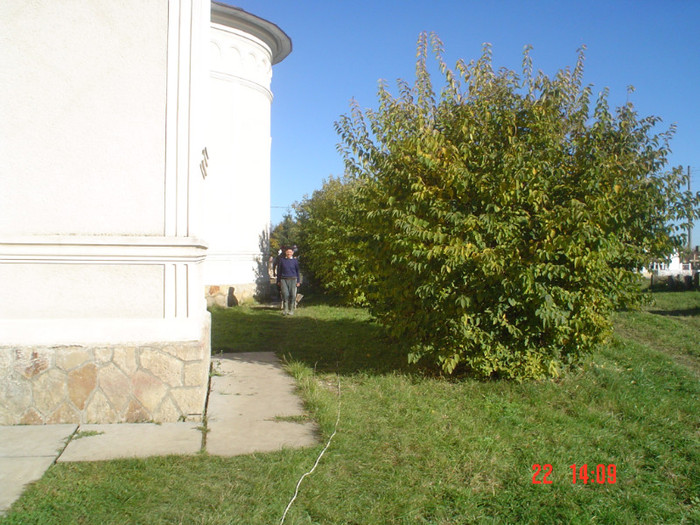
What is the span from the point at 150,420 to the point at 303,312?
7.78 m

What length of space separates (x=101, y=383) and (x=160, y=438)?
2.32 ft

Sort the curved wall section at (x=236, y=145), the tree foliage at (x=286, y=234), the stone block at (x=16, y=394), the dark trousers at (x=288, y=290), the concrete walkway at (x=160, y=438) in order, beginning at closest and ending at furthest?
the concrete walkway at (x=160, y=438) → the stone block at (x=16, y=394) → the dark trousers at (x=288, y=290) → the curved wall section at (x=236, y=145) → the tree foliage at (x=286, y=234)

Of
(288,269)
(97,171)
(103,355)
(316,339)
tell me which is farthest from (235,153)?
(103,355)

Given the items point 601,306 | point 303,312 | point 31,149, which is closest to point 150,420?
point 31,149

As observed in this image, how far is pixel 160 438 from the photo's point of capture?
413 cm

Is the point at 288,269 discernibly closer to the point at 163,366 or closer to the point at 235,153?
the point at 235,153

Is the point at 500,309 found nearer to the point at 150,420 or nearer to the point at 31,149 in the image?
the point at 150,420

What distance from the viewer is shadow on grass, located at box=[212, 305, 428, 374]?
6.60 metres

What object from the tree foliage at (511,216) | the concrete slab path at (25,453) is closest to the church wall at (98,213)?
the concrete slab path at (25,453)

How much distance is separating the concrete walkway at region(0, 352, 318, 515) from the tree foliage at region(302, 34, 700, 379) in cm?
Answer: 160

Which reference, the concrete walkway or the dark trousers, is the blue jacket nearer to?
the dark trousers

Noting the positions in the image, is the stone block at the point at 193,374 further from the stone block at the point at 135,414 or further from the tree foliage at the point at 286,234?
the tree foliage at the point at 286,234
